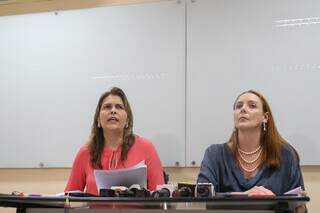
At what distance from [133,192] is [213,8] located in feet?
5.87

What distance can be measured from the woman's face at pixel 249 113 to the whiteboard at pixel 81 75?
0.61 meters

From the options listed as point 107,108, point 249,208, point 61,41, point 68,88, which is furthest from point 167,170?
point 249,208

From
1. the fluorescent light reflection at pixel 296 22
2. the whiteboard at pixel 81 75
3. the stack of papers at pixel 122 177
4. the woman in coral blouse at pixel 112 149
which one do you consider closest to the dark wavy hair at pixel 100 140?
the woman in coral blouse at pixel 112 149

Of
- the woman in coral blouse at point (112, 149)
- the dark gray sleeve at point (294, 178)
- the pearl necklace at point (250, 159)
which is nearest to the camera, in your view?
the dark gray sleeve at point (294, 178)

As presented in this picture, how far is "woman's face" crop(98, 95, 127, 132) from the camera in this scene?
104 inches

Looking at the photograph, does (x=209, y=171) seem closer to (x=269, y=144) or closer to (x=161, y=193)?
(x=269, y=144)

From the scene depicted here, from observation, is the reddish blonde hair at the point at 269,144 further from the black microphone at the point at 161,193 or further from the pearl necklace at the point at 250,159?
the black microphone at the point at 161,193

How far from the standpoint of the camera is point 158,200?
1503 mm

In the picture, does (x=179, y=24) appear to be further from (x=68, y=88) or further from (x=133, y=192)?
(x=133, y=192)

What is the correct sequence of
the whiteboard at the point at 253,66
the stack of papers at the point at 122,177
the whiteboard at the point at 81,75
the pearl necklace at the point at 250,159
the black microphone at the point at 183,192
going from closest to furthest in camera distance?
the black microphone at the point at 183,192 < the stack of papers at the point at 122,177 < the pearl necklace at the point at 250,159 < the whiteboard at the point at 253,66 < the whiteboard at the point at 81,75

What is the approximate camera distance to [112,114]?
8.74ft

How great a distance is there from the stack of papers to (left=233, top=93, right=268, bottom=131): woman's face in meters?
0.71

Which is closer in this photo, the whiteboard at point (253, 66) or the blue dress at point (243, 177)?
the blue dress at point (243, 177)

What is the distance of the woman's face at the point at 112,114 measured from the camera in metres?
2.64
